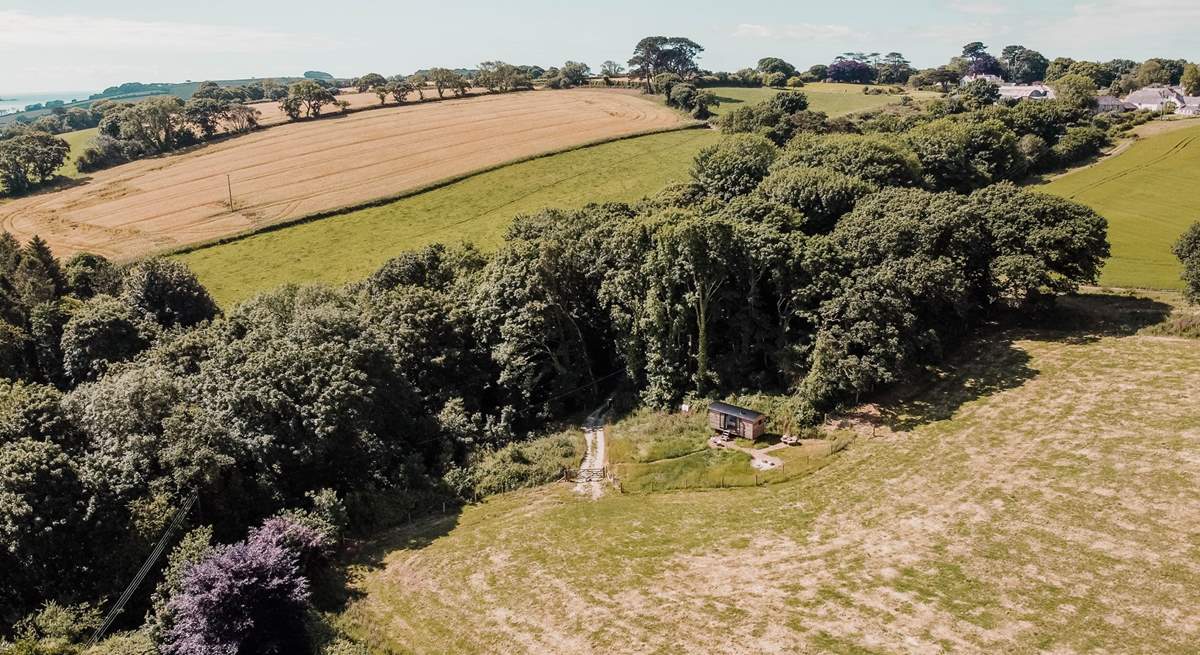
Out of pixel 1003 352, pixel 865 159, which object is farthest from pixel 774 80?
pixel 1003 352

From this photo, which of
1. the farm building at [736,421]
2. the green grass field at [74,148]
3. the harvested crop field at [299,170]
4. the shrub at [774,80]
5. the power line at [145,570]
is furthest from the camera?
the shrub at [774,80]

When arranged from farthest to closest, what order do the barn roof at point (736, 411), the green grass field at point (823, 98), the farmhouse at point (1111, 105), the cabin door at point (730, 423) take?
1. the green grass field at point (823, 98)
2. the farmhouse at point (1111, 105)
3. the cabin door at point (730, 423)
4. the barn roof at point (736, 411)

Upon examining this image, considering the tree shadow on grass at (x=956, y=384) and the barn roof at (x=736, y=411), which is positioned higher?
the tree shadow on grass at (x=956, y=384)

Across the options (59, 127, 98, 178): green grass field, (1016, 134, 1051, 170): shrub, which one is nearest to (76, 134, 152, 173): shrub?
(59, 127, 98, 178): green grass field

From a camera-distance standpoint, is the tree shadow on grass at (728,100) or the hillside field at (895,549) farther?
the tree shadow on grass at (728,100)

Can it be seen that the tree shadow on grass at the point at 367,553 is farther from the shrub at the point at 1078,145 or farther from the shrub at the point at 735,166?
the shrub at the point at 1078,145

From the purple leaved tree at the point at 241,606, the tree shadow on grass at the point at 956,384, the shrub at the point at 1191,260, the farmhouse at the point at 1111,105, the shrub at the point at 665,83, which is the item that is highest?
the shrub at the point at 665,83

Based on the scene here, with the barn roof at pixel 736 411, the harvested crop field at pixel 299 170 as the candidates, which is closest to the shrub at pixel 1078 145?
the harvested crop field at pixel 299 170
